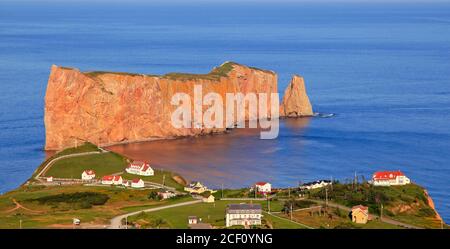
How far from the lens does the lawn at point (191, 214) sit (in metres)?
42.4

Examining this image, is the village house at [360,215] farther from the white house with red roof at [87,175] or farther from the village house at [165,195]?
the white house with red roof at [87,175]

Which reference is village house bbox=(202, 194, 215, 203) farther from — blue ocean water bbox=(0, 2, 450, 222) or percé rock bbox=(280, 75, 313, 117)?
percé rock bbox=(280, 75, 313, 117)

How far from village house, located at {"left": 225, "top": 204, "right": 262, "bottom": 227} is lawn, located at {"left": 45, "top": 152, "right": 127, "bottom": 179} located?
2513cm

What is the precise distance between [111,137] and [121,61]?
67109mm

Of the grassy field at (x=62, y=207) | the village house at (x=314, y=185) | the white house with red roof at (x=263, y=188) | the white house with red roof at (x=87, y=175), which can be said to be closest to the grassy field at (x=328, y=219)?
the grassy field at (x=62, y=207)

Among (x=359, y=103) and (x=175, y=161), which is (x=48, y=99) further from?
(x=359, y=103)

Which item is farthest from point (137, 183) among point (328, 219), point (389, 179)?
point (328, 219)

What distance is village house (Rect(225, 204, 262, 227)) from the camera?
139 ft

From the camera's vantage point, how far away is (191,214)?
46.7 meters

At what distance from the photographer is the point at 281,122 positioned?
332 feet

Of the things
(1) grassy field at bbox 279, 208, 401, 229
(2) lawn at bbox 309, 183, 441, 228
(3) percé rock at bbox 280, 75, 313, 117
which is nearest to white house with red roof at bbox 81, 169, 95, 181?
(2) lawn at bbox 309, 183, 441, 228
